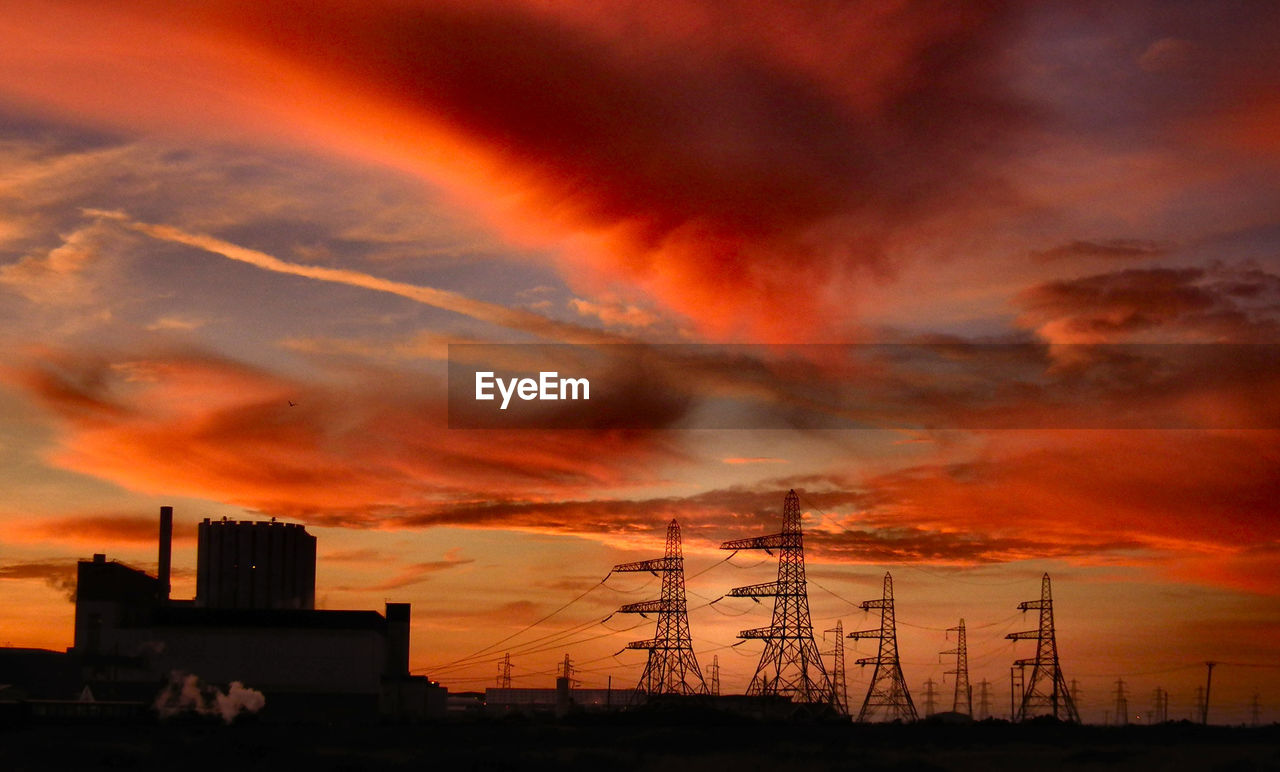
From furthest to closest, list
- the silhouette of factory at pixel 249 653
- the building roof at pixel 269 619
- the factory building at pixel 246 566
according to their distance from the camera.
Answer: the factory building at pixel 246 566
the building roof at pixel 269 619
the silhouette of factory at pixel 249 653

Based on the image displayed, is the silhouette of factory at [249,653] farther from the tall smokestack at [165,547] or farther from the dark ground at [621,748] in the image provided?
the dark ground at [621,748]

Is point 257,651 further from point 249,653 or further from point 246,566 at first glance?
point 246,566

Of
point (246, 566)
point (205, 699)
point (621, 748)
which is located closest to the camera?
point (621, 748)

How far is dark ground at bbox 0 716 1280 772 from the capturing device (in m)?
61.8

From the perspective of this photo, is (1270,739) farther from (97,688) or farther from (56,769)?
(97,688)

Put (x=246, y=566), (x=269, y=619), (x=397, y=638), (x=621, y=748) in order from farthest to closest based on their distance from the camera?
(x=246, y=566) < (x=397, y=638) < (x=269, y=619) < (x=621, y=748)

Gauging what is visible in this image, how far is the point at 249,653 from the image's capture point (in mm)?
114188

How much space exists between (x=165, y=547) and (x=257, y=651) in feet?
102

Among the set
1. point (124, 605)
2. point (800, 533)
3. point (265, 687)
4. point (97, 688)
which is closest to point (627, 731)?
point (800, 533)

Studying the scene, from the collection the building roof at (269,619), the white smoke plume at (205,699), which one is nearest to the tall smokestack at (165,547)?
the building roof at (269,619)

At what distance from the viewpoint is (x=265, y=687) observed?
113m

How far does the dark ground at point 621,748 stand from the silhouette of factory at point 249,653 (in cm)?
1730

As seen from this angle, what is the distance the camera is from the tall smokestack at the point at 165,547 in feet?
456

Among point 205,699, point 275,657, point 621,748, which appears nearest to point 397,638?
point 275,657
